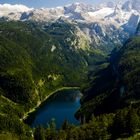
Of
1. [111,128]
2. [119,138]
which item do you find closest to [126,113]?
[111,128]

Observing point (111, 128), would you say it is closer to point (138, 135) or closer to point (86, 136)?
point (86, 136)

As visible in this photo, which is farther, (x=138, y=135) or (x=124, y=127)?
(x=124, y=127)

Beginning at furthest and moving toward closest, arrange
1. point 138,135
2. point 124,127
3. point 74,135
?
point 74,135 → point 124,127 → point 138,135

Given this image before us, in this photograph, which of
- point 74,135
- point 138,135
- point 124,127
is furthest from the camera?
point 74,135

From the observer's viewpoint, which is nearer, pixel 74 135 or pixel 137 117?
pixel 137 117

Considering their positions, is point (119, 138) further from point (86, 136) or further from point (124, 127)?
point (86, 136)

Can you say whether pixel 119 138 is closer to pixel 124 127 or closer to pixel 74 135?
pixel 124 127

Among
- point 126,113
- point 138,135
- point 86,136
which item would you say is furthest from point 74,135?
point 138,135

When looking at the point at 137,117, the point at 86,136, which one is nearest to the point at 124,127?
the point at 137,117
